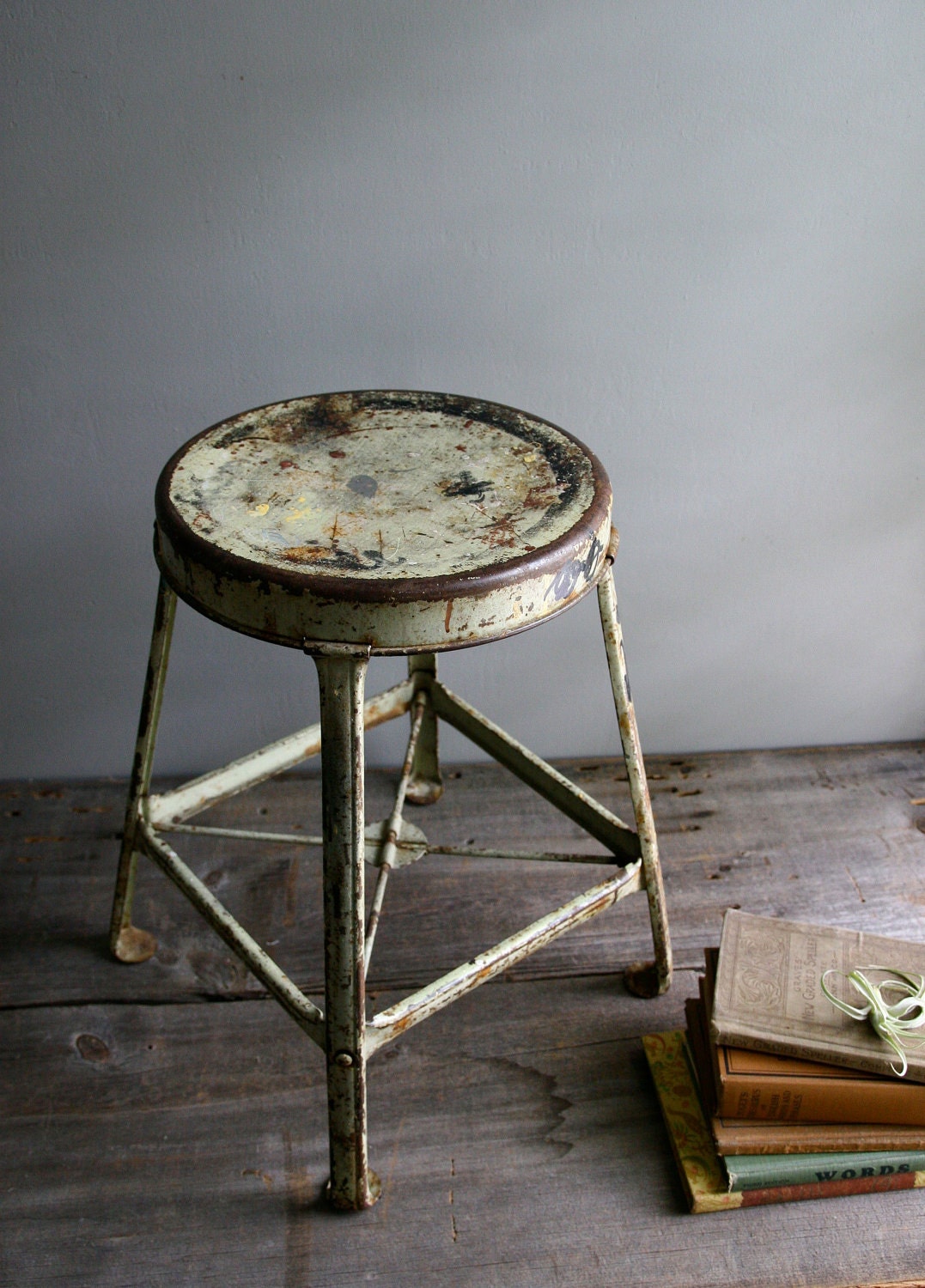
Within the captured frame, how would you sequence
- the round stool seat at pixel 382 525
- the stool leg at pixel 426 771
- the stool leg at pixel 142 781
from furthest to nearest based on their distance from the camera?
the stool leg at pixel 426 771, the stool leg at pixel 142 781, the round stool seat at pixel 382 525

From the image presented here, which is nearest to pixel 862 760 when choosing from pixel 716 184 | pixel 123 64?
pixel 716 184

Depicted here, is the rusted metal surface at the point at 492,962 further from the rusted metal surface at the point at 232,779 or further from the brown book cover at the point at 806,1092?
the rusted metal surface at the point at 232,779

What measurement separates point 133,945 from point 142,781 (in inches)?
9.4

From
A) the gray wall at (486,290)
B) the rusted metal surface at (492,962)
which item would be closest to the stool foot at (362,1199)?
the rusted metal surface at (492,962)

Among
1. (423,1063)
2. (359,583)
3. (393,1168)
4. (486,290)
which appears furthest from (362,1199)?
(486,290)

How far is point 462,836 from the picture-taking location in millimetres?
1525

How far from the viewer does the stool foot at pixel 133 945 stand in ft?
4.35

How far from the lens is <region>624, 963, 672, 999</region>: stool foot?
129 centimetres

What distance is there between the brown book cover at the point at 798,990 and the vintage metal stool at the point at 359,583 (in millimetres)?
117

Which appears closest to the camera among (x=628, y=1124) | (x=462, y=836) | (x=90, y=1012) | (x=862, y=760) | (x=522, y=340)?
(x=628, y=1124)

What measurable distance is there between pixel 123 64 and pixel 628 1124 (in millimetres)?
1214

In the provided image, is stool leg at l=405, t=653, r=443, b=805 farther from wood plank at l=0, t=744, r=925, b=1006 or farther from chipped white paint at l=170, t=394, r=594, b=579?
chipped white paint at l=170, t=394, r=594, b=579

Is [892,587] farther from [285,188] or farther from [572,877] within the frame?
[285,188]

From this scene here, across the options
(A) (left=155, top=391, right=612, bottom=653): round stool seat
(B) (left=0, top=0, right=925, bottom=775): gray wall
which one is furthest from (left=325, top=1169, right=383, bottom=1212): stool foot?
(B) (left=0, top=0, right=925, bottom=775): gray wall
